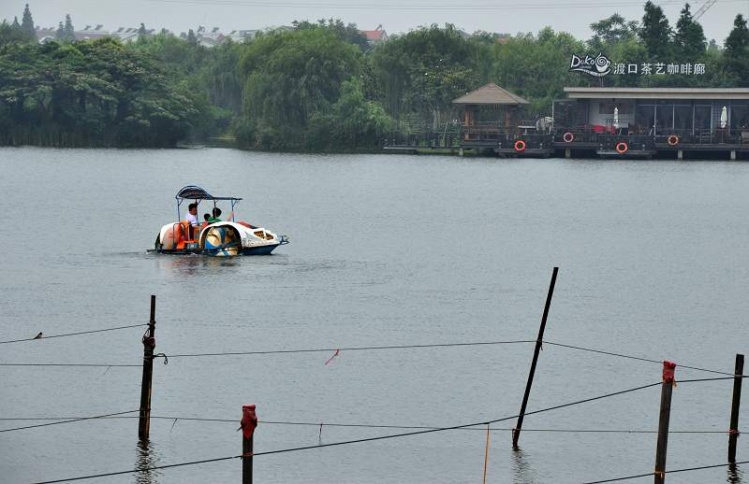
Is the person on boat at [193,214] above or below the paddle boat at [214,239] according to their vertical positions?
above

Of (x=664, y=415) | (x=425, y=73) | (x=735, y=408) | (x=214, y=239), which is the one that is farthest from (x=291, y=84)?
(x=664, y=415)

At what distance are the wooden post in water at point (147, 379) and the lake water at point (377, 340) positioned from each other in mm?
503

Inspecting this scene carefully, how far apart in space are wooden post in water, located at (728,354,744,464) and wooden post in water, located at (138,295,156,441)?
1076 cm

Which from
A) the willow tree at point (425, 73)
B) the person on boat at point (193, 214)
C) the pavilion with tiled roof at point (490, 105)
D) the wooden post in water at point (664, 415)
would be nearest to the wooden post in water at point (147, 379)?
the wooden post in water at point (664, 415)

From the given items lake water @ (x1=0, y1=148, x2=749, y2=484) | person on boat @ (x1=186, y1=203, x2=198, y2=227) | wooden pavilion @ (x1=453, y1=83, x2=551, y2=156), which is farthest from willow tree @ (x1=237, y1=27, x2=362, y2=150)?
person on boat @ (x1=186, y1=203, x2=198, y2=227)

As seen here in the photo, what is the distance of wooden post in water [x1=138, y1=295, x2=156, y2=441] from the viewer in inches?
1117

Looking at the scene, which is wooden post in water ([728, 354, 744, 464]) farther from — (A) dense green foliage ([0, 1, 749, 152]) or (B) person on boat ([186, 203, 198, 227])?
(A) dense green foliage ([0, 1, 749, 152])

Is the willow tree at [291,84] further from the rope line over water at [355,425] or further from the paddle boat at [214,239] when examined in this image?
the rope line over water at [355,425]

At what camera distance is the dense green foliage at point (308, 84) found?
6220 inches

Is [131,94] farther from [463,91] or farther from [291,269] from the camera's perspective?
[291,269]

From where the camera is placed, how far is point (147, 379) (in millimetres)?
29000

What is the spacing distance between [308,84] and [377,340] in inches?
4473

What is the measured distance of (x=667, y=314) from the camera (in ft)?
168

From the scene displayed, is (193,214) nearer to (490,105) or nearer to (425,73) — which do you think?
(490,105)
